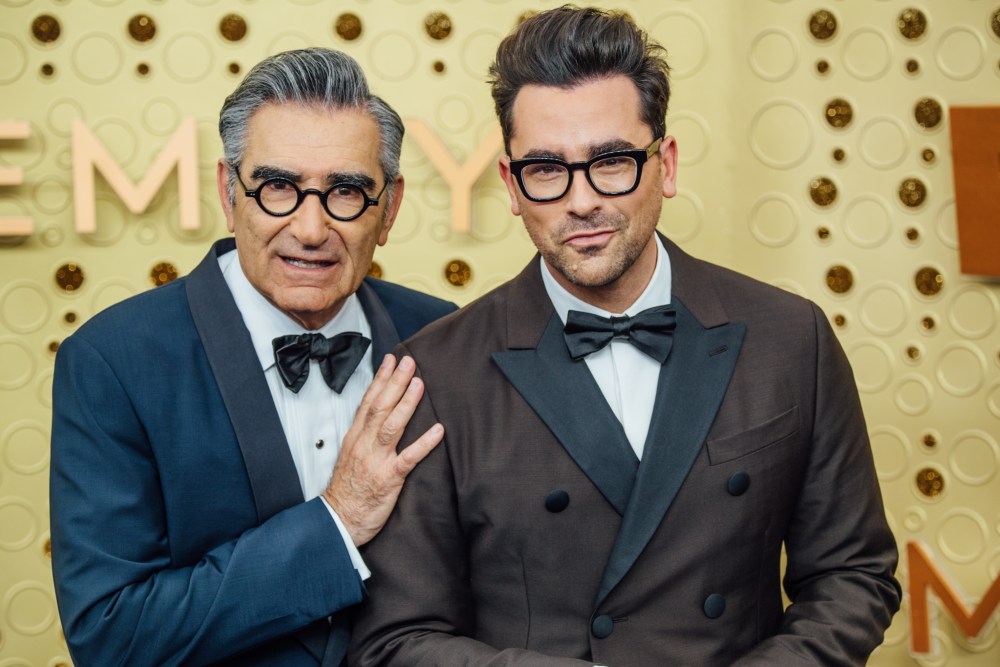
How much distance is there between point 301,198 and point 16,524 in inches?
67.3

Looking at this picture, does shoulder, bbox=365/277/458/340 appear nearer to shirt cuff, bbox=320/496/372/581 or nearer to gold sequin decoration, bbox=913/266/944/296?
shirt cuff, bbox=320/496/372/581

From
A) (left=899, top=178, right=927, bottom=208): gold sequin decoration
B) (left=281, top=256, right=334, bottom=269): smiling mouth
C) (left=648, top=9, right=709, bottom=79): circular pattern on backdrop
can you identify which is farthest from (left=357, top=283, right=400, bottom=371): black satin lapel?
(left=899, top=178, right=927, bottom=208): gold sequin decoration

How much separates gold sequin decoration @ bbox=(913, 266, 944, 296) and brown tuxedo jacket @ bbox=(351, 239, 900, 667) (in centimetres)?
143

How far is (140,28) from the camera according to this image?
3.08 meters

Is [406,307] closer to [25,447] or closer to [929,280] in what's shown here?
[25,447]

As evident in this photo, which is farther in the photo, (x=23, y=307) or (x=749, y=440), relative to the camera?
(x=23, y=307)

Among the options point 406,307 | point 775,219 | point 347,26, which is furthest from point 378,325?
point 775,219

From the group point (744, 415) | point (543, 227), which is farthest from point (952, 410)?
point (543, 227)

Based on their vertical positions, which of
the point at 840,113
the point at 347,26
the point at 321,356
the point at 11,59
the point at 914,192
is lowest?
the point at 321,356

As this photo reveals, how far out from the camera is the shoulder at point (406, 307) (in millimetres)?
2457

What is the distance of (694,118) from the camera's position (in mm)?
3236

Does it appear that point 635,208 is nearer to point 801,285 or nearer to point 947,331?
point 801,285

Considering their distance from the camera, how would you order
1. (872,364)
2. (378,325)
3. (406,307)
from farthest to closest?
(872,364) < (406,307) < (378,325)

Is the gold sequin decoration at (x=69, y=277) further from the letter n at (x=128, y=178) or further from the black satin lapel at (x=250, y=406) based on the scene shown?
the black satin lapel at (x=250, y=406)
